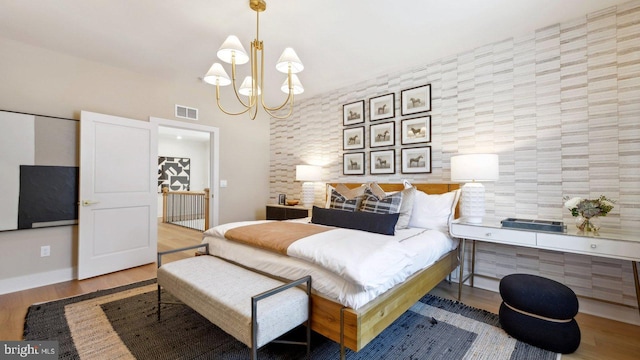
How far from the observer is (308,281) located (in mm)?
1635

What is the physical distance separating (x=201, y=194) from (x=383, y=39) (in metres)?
5.28

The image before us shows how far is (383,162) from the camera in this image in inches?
143

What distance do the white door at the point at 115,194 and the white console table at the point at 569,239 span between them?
3.73 m

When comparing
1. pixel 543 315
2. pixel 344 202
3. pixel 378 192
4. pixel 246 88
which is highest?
pixel 246 88

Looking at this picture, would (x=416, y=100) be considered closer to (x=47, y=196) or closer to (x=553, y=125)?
(x=553, y=125)

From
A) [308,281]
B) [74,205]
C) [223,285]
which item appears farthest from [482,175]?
[74,205]

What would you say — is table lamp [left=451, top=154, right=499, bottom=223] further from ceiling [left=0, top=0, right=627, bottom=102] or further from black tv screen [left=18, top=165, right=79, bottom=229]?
black tv screen [left=18, top=165, right=79, bottom=229]

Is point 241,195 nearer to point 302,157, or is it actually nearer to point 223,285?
point 302,157

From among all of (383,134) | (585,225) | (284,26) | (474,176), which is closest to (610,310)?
(585,225)

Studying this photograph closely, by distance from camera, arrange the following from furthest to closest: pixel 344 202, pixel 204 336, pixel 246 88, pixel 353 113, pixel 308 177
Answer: pixel 308 177, pixel 353 113, pixel 344 202, pixel 246 88, pixel 204 336

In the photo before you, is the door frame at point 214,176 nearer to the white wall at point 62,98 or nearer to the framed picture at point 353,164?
the white wall at point 62,98

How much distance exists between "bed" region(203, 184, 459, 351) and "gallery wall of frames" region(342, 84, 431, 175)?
126cm

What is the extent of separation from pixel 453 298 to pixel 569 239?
109 centimetres

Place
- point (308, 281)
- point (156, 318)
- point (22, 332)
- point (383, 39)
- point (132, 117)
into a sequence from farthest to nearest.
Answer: point (132, 117) < point (383, 39) < point (156, 318) < point (22, 332) < point (308, 281)
